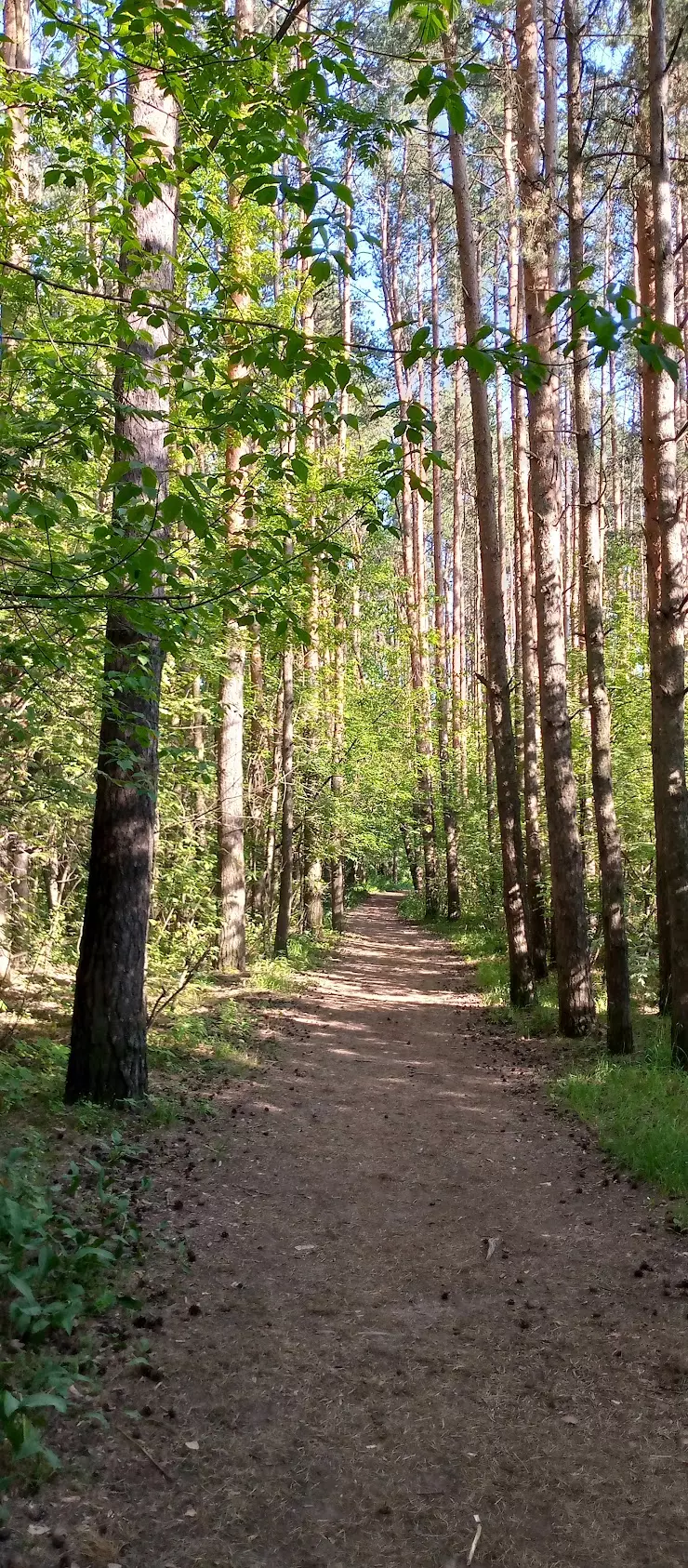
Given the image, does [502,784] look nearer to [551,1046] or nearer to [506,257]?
[551,1046]

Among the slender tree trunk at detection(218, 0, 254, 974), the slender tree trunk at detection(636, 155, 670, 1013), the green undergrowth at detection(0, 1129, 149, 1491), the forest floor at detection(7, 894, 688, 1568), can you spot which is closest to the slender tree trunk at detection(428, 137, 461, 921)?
the slender tree trunk at detection(218, 0, 254, 974)

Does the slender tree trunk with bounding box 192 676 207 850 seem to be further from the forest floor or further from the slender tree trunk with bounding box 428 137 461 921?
the slender tree trunk with bounding box 428 137 461 921

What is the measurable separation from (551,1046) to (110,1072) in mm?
5194

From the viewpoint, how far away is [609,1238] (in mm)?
4965

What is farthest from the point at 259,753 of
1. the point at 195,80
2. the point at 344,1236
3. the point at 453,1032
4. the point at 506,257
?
the point at 506,257

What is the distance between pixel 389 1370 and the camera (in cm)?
375

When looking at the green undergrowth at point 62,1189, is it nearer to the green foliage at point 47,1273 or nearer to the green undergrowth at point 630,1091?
the green foliage at point 47,1273

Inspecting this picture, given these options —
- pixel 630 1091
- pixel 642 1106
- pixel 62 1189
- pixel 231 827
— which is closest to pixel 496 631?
pixel 231 827

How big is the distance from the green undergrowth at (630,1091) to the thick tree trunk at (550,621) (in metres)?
0.68

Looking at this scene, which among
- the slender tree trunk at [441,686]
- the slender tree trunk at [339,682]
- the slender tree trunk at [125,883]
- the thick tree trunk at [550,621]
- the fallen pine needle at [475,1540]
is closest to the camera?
Answer: the fallen pine needle at [475,1540]

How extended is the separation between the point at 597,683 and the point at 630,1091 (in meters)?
3.95

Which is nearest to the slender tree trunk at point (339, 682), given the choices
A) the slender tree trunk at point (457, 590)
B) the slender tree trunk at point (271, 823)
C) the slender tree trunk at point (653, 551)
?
the slender tree trunk at point (271, 823)

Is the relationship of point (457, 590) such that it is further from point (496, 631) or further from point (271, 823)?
point (496, 631)

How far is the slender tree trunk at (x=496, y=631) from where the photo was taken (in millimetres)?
11422
